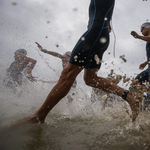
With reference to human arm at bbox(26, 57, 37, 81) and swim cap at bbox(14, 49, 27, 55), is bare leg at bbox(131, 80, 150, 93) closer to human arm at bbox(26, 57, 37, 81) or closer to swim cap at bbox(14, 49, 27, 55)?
human arm at bbox(26, 57, 37, 81)

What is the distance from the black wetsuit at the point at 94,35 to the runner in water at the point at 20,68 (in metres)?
2.61

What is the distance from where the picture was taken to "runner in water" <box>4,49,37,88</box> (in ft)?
14.1

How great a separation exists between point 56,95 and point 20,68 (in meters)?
3.04

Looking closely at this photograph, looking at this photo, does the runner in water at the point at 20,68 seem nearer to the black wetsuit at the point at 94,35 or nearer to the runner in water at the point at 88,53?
the runner in water at the point at 88,53

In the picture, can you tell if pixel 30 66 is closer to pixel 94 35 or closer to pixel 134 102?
pixel 94 35

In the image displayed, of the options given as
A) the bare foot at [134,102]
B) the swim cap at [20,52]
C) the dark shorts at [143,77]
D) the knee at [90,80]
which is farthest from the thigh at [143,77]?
the swim cap at [20,52]

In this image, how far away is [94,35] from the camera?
74.4 inches

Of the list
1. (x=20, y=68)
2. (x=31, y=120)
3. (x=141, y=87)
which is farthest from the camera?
(x=20, y=68)

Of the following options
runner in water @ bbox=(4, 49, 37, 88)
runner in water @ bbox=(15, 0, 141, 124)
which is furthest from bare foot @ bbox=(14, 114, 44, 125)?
runner in water @ bbox=(4, 49, 37, 88)

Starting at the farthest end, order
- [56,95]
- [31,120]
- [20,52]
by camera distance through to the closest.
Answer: [20,52], [56,95], [31,120]

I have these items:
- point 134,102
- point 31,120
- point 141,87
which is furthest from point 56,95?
point 141,87

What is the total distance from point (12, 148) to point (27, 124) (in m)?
0.59

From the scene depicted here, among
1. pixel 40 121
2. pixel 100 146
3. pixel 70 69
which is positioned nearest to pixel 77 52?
pixel 70 69

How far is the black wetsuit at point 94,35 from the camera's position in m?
1.88
